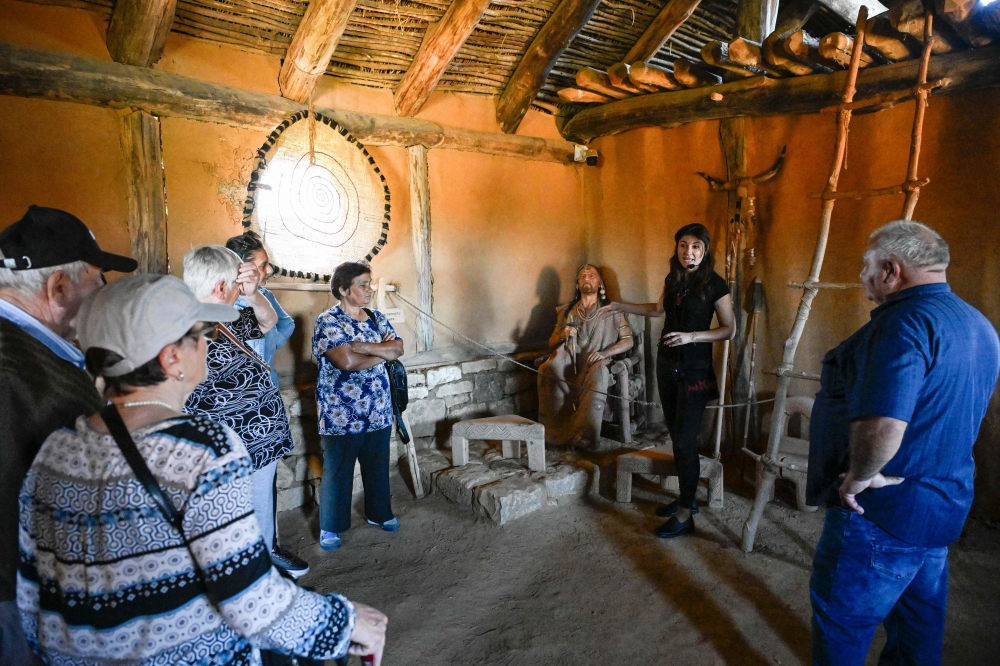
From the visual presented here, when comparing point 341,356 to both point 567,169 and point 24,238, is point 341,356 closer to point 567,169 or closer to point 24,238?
point 24,238

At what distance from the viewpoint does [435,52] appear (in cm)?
432

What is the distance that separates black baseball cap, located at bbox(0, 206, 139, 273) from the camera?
1438 mm

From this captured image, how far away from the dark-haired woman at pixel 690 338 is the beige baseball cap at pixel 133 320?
2639 mm

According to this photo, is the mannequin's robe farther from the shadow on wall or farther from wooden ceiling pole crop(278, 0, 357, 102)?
wooden ceiling pole crop(278, 0, 357, 102)

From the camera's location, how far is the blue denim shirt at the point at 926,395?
166 centimetres

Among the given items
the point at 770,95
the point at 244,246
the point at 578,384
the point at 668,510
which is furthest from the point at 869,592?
the point at 770,95

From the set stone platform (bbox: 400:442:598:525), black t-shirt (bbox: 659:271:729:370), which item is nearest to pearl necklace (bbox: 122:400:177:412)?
black t-shirt (bbox: 659:271:729:370)

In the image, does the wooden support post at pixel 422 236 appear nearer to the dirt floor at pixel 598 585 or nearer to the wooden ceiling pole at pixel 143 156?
the dirt floor at pixel 598 585

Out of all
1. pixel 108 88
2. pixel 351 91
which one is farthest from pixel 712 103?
pixel 108 88

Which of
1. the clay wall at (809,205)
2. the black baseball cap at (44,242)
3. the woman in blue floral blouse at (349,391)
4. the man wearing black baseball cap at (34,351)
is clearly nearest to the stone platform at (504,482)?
the woman in blue floral blouse at (349,391)

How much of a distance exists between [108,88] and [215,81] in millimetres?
697

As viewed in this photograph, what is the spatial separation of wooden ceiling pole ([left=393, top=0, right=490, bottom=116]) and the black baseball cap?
3.31 meters

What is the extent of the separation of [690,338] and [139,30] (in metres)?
3.82

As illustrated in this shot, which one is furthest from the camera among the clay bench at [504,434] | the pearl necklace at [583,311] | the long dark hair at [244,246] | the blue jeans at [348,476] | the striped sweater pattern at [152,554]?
the pearl necklace at [583,311]
